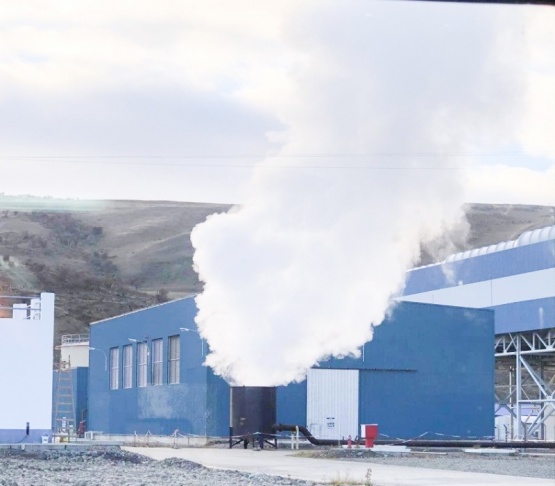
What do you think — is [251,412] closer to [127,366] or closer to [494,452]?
[494,452]

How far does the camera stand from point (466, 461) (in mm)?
30328

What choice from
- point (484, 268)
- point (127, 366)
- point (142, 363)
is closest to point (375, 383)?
point (484, 268)

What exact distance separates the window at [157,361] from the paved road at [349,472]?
16.5 m

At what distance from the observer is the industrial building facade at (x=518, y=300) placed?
165 ft

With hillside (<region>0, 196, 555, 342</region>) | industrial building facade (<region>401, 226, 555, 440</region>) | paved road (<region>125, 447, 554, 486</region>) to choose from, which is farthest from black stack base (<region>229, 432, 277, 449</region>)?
hillside (<region>0, 196, 555, 342</region>)

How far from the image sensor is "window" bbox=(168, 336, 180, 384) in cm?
4850

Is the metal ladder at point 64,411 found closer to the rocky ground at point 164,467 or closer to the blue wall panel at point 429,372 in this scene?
the rocky ground at point 164,467

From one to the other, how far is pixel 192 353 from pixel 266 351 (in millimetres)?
7646

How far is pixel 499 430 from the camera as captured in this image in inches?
2164

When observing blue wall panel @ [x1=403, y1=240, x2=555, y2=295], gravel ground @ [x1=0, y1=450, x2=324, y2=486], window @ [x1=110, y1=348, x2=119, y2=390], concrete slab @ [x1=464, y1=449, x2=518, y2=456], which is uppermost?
blue wall panel @ [x1=403, y1=240, x2=555, y2=295]

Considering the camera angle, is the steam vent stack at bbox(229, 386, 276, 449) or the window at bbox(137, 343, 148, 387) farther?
the window at bbox(137, 343, 148, 387)

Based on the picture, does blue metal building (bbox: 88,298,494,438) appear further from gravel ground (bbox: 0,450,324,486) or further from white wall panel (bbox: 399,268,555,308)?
gravel ground (bbox: 0,450,324,486)

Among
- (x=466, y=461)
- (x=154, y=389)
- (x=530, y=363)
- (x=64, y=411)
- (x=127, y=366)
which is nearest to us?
(x=466, y=461)

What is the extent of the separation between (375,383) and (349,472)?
22.2 m
